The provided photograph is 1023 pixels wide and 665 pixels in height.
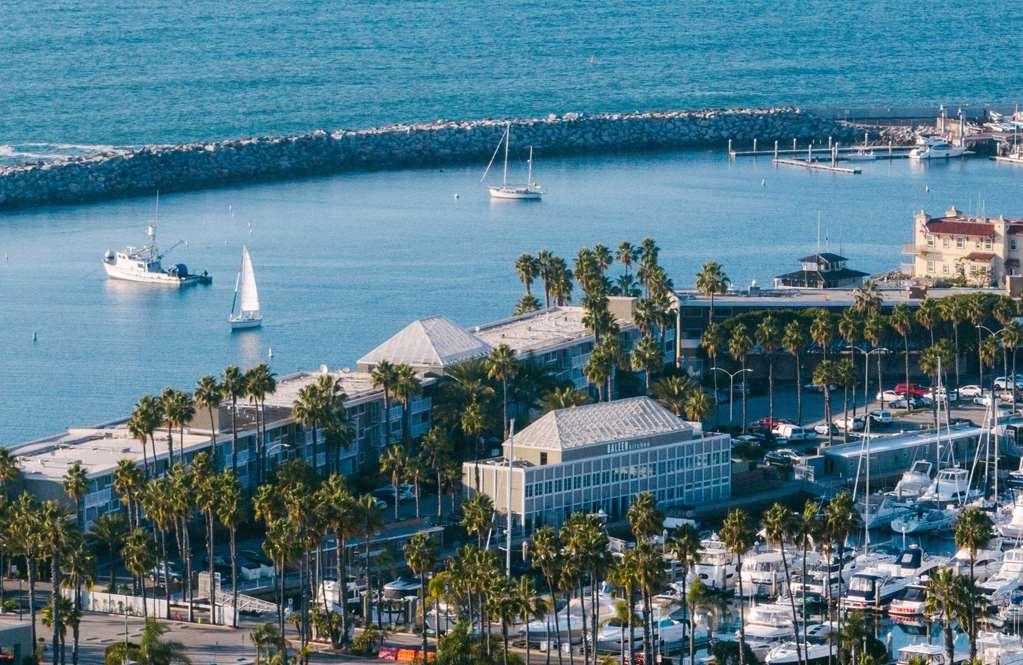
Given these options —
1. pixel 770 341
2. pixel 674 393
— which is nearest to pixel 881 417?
pixel 770 341

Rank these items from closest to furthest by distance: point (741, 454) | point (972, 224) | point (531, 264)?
point (741, 454) → point (531, 264) → point (972, 224)

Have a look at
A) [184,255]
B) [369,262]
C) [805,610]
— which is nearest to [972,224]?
A: [369,262]

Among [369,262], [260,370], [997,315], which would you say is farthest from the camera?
[369,262]

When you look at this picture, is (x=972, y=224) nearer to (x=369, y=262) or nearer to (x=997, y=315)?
(x=997, y=315)

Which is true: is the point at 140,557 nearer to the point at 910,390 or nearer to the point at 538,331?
the point at 538,331

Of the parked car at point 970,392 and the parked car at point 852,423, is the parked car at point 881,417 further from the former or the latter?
the parked car at point 970,392

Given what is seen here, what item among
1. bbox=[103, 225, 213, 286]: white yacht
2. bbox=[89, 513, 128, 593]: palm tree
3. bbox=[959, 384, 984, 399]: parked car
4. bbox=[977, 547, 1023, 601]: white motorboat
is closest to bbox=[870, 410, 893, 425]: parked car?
bbox=[959, 384, 984, 399]: parked car
